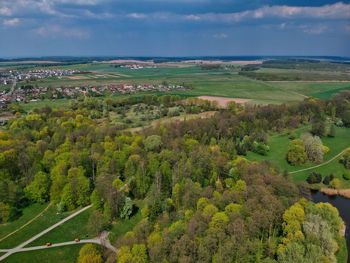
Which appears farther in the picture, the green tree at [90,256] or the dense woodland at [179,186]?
the dense woodland at [179,186]

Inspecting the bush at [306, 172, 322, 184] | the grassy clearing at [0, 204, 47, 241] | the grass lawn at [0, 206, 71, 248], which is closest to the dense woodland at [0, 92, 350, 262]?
the grassy clearing at [0, 204, 47, 241]

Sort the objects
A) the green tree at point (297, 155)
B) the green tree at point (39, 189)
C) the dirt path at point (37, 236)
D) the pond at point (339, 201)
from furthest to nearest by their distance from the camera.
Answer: the green tree at point (297, 155)
the green tree at point (39, 189)
the pond at point (339, 201)
the dirt path at point (37, 236)

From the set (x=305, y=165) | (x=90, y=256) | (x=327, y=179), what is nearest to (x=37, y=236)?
(x=90, y=256)

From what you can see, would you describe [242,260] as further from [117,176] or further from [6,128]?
[6,128]

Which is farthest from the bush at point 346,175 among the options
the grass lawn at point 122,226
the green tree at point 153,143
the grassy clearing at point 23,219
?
the grassy clearing at point 23,219

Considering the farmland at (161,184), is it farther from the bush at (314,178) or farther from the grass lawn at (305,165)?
the bush at (314,178)

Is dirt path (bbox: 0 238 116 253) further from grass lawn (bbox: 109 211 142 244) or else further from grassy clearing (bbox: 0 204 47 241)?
grassy clearing (bbox: 0 204 47 241)

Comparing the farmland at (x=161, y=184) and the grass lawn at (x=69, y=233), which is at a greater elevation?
the farmland at (x=161, y=184)
